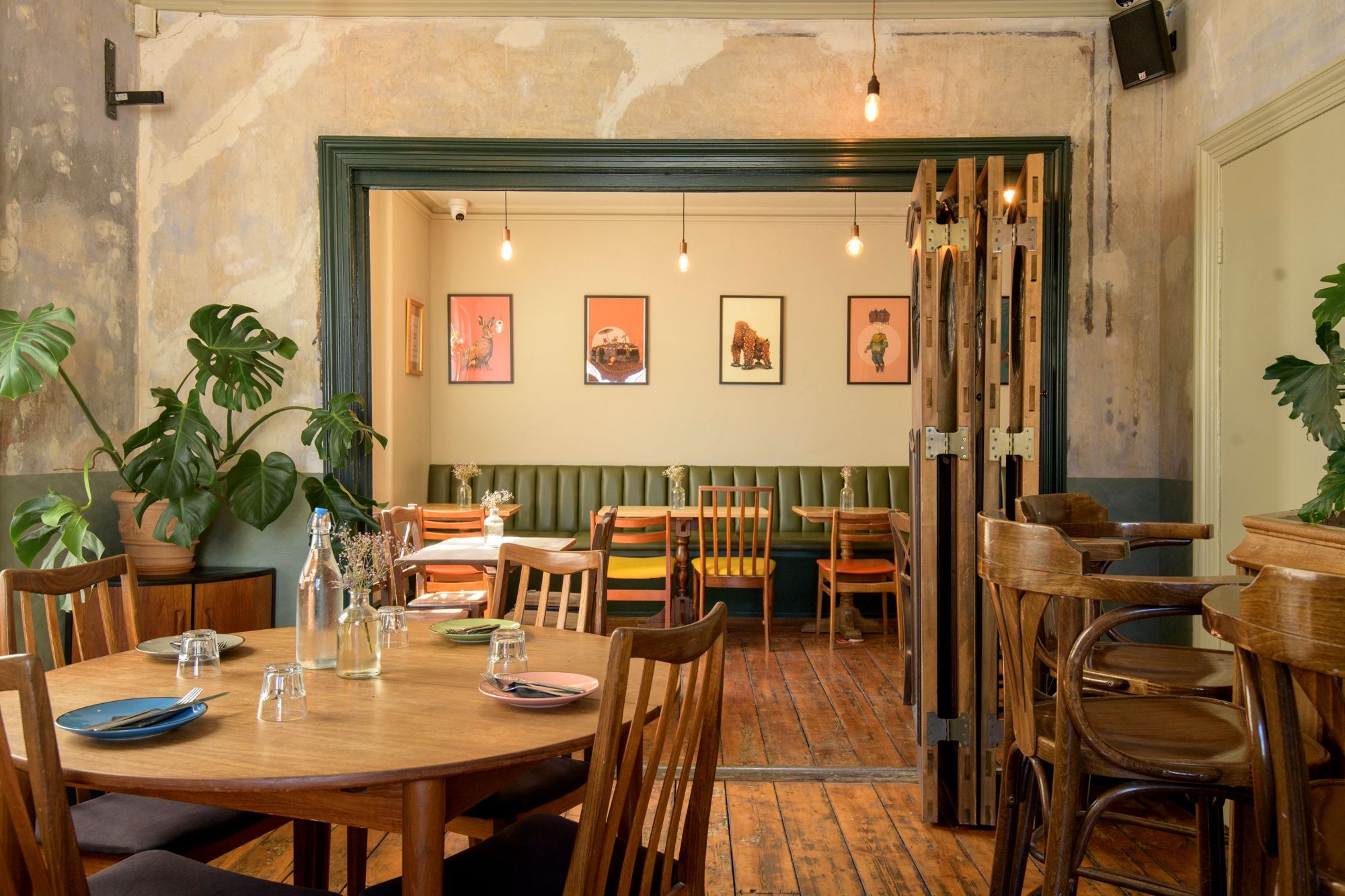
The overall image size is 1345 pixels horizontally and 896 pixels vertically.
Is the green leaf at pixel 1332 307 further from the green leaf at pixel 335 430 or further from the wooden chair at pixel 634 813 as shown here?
the green leaf at pixel 335 430

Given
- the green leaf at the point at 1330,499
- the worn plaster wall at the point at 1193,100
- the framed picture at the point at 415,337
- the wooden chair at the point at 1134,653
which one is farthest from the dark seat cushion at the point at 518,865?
the framed picture at the point at 415,337

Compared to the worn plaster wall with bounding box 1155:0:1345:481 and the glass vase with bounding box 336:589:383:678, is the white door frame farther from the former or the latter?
the glass vase with bounding box 336:589:383:678

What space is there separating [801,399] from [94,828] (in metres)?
6.00

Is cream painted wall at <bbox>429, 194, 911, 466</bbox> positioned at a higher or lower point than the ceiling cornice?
lower

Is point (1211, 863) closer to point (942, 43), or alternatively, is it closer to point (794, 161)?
point (794, 161)

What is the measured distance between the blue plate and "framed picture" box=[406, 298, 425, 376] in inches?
202

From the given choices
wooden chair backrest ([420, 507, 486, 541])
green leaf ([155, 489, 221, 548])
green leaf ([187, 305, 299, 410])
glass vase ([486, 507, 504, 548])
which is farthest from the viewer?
wooden chair backrest ([420, 507, 486, 541])

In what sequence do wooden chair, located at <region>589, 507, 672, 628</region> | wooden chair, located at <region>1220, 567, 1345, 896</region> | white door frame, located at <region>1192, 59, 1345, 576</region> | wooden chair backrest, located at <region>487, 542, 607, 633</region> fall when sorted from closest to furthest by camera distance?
1. wooden chair, located at <region>1220, 567, 1345, 896</region>
2. wooden chair backrest, located at <region>487, 542, 607, 633</region>
3. white door frame, located at <region>1192, 59, 1345, 576</region>
4. wooden chair, located at <region>589, 507, 672, 628</region>

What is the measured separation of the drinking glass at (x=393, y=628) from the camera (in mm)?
Result: 2045

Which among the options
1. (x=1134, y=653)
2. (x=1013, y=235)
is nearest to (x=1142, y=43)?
(x=1013, y=235)

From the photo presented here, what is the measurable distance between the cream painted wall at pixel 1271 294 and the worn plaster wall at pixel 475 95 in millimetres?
689

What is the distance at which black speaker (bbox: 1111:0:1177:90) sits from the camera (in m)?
3.39

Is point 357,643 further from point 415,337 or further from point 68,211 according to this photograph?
point 415,337

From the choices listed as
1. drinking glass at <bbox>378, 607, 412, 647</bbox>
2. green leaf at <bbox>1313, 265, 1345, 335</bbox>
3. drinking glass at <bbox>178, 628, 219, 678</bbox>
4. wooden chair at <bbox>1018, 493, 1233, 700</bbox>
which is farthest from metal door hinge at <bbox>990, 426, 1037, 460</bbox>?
drinking glass at <bbox>178, 628, 219, 678</bbox>
